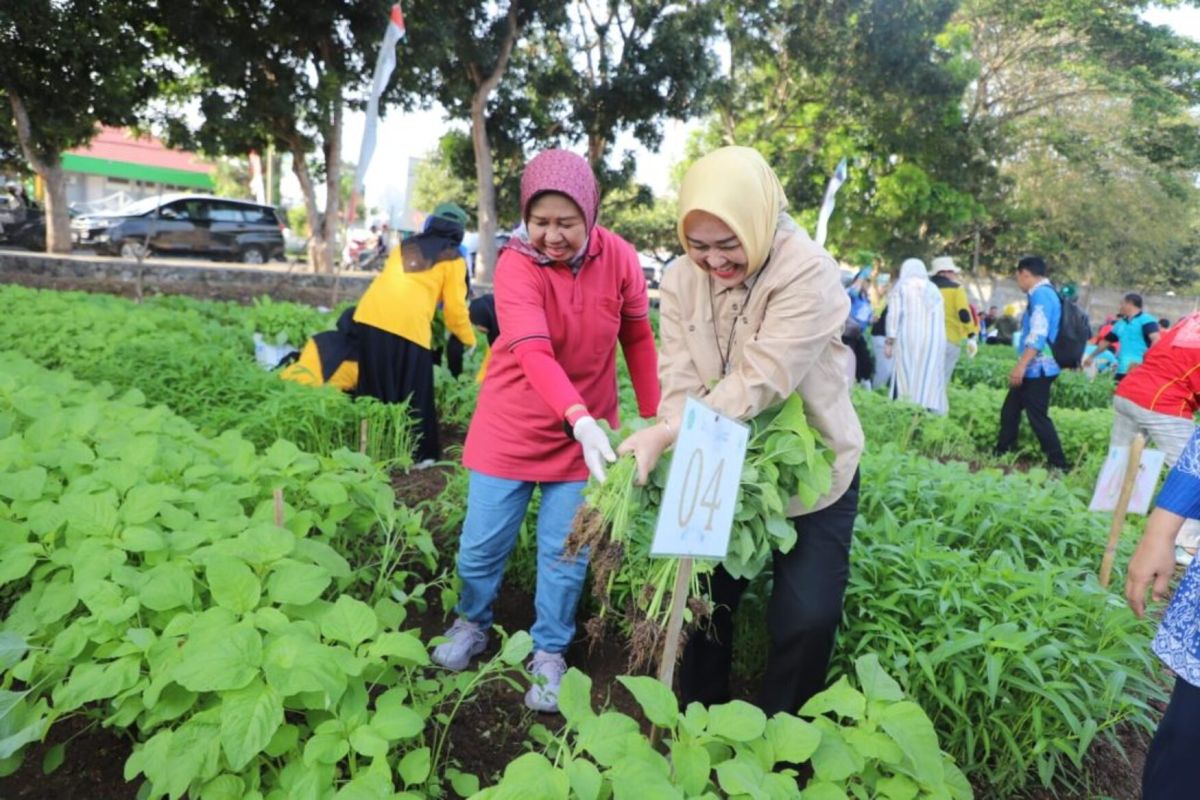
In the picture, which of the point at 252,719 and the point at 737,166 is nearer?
the point at 252,719

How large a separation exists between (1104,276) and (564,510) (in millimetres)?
31257

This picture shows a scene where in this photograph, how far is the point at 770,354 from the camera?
1577 millimetres

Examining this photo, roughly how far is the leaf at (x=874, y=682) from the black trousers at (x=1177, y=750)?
0.45 metres

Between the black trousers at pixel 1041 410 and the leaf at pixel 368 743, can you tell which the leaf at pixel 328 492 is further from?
the black trousers at pixel 1041 410

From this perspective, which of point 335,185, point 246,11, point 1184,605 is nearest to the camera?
point 1184,605

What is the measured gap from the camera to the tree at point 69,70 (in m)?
9.24

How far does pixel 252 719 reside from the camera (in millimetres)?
1221

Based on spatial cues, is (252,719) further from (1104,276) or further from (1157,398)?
(1104,276)

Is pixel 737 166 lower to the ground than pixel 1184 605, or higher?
higher

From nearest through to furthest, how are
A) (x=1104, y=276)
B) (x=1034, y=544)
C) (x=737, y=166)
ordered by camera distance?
(x=737, y=166), (x=1034, y=544), (x=1104, y=276)

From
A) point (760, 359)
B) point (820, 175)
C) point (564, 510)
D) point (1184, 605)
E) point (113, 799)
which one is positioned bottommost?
point (113, 799)

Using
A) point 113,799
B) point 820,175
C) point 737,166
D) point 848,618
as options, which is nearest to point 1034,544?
point 848,618

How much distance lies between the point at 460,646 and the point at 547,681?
38 centimetres

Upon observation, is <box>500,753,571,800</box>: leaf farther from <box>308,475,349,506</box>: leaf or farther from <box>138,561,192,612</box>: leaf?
<box>308,475,349,506</box>: leaf
